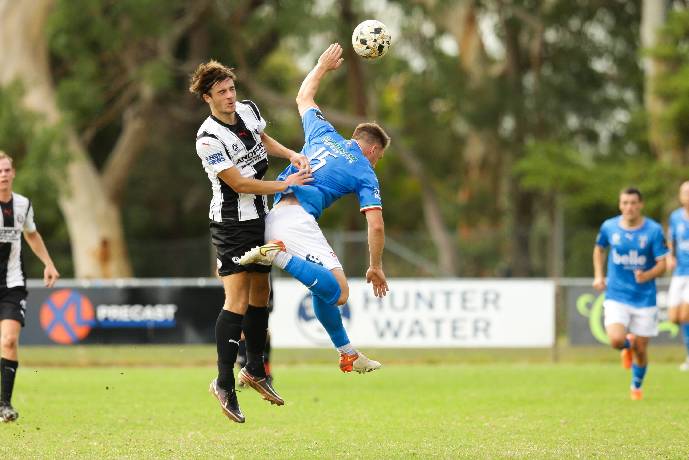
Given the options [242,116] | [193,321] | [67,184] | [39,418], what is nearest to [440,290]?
[193,321]

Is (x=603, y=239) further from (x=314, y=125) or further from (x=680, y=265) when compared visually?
(x=314, y=125)

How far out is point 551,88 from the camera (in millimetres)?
33406

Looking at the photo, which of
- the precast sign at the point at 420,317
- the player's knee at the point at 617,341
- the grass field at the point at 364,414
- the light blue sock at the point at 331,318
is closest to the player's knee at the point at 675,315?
the grass field at the point at 364,414

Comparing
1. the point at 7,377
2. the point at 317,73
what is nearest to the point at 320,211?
the point at 317,73

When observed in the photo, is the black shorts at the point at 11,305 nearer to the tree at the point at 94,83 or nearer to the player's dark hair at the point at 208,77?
the player's dark hair at the point at 208,77

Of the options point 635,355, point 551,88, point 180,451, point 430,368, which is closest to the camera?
point 180,451

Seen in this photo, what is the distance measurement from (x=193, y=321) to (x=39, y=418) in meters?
7.72

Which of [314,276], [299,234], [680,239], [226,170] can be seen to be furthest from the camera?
[680,239]

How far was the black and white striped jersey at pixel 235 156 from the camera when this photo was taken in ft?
28.2

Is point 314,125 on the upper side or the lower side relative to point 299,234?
upper

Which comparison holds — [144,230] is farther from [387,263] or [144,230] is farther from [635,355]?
[635,355]

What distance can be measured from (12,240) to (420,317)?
8.95m

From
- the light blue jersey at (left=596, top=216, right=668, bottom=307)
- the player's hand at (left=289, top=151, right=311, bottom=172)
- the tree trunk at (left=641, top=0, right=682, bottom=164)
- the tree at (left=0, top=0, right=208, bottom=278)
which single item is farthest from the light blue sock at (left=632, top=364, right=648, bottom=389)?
the tree at (left=0, top=0, right=208, bottom=278)

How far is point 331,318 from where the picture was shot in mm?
9234
